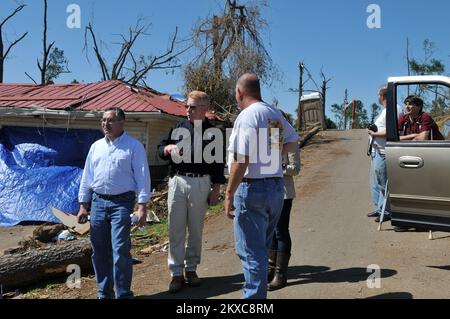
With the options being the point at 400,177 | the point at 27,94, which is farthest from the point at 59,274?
the point at 27,94

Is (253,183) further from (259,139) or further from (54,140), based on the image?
(54,140)

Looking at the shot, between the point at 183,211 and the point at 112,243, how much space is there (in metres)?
0.82

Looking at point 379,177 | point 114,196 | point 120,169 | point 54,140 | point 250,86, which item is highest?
point 250,86

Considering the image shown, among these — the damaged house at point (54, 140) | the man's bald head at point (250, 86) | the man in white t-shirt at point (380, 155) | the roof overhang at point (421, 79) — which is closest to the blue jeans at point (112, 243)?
the man's bald head at point (250, 86)

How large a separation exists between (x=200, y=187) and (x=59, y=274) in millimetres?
2454

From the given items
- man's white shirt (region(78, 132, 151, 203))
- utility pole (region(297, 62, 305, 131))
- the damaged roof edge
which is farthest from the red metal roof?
utility pole (region(297, 62, 305, 131))

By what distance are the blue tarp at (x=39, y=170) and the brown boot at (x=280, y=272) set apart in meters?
7.03

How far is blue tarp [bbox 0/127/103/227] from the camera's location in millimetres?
10789

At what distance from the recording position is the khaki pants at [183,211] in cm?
469

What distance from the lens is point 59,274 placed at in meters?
5.86

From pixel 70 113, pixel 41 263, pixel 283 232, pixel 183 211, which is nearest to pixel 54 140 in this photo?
pixel 70 113

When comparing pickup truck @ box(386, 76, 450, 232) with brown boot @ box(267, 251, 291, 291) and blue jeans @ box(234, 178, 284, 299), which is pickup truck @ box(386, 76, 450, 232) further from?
blue jeans @ box(234, 178, 284, 299)

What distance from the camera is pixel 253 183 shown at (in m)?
3.56
